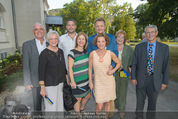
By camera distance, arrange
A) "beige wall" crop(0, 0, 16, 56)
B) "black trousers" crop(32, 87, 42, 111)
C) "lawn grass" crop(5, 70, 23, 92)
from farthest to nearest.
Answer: "beige wall" crop(0, 0, 16, 56), "lawn grass" crop(5, 70, 23, 92), "black trousers" crop(32, 87, 42, 111)

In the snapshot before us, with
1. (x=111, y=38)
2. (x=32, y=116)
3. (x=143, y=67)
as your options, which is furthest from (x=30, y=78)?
(x=143, y=67)

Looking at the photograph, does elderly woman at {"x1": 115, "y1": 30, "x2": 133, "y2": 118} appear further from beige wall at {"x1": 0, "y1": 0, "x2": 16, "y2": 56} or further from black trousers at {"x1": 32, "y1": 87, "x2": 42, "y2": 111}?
beige wall at {"x1": 0, "y1": 0, "x2": 16, "y2": 56}

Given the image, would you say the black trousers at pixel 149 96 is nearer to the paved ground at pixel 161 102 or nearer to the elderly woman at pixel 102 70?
the paved ground at pixel 161 102

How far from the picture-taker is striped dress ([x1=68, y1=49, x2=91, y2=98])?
108 inches

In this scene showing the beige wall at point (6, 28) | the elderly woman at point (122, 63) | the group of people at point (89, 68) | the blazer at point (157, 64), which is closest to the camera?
the group of people at point (89, 68)

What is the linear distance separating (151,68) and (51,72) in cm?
230

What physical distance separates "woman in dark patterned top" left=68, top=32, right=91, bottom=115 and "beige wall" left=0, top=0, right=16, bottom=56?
695cm

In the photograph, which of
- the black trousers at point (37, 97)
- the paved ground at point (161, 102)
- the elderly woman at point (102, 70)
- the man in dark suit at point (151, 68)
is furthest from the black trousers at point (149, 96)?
the black trousers at point (37, 97)

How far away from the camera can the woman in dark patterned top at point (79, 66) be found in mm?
2715

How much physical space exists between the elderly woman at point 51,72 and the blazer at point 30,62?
390 millimetres

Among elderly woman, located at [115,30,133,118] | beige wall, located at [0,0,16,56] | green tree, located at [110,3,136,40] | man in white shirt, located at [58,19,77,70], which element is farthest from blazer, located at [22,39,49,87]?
green tree, located at [110,3,136,40]

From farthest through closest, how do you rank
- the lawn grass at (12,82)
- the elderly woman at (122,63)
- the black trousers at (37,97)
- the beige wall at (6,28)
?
the beige wall at (6,28), the lawn grass at (12,82), the elderly woman at (122,63), the black trousers at (37,97)

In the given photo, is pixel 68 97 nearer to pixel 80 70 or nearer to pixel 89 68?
pixel 80 70

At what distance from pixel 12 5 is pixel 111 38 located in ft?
32.9
